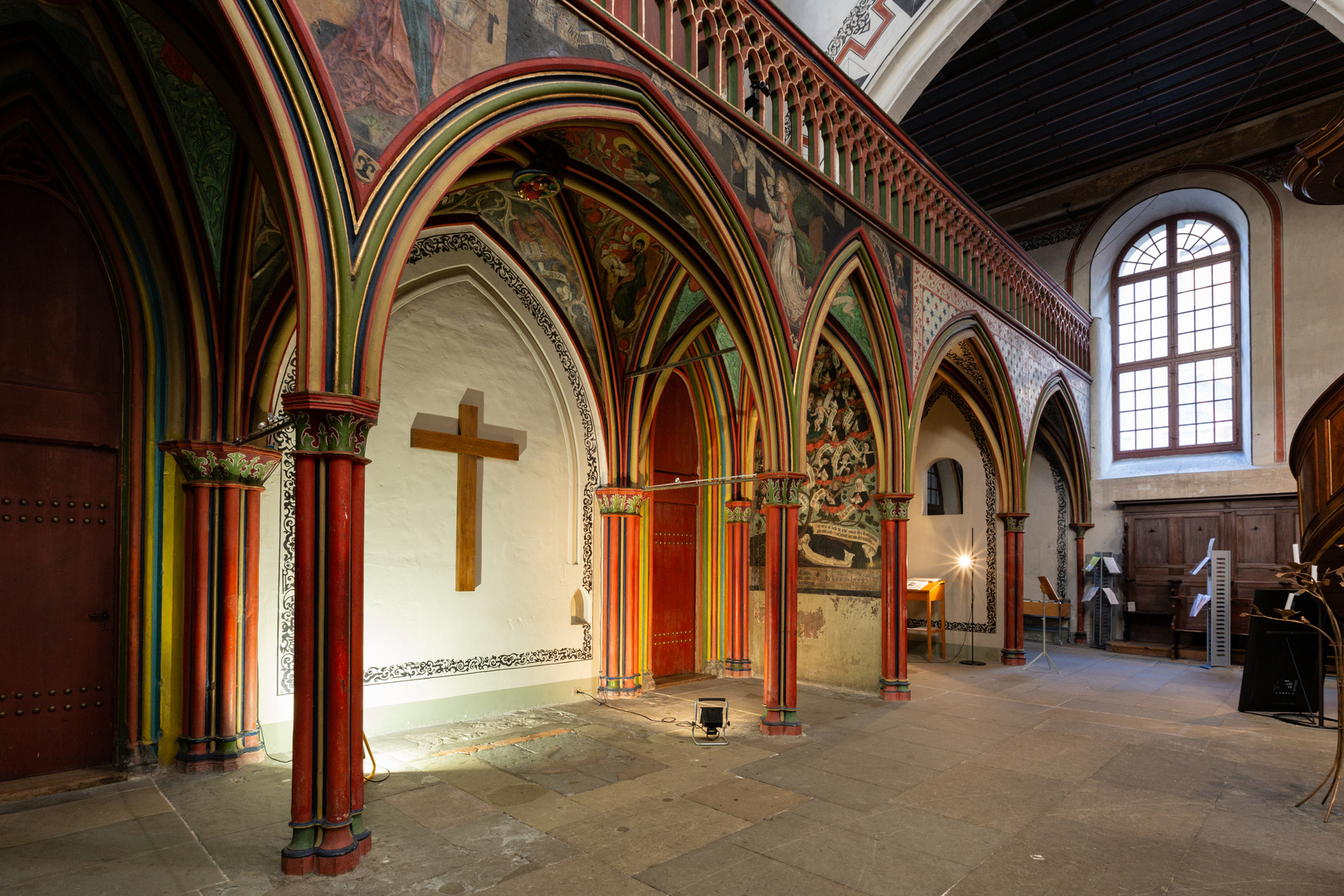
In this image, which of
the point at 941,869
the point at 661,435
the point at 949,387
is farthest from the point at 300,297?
the point at 949,387

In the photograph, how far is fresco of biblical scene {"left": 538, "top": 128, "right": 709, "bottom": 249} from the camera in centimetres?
608

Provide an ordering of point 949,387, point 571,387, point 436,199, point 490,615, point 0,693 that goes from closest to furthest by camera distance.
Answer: point 436,199, point 0,693, point 490,615, point 571,387, point 949,387

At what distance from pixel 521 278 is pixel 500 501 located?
2.30m

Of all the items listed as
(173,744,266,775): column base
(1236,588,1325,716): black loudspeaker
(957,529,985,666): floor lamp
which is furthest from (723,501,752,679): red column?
(173,744,266,775): column base

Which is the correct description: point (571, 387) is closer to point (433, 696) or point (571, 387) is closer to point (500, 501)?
point (500, 501)

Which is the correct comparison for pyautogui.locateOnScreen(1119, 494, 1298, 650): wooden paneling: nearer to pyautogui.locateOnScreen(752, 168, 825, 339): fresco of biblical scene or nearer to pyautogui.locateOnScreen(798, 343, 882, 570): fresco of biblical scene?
pyautogui.locateOnScreen(798, 343, 882, 570): fresco of biblical scene

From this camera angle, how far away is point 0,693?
514 cm

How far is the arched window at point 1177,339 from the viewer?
569 inches

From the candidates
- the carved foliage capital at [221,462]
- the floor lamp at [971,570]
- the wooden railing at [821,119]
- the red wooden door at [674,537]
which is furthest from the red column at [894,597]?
the carved foliage capital at [221,462]

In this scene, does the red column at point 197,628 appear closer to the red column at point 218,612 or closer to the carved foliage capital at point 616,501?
the red column at point 218,612

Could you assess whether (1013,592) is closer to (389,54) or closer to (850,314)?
(850,314)

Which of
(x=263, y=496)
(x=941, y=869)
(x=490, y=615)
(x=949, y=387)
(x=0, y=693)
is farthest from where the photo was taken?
(x=949, y=387)

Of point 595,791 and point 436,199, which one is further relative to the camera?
point 595,791

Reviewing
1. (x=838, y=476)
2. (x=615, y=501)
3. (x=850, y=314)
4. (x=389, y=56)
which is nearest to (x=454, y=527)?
(x=615, y=501)
